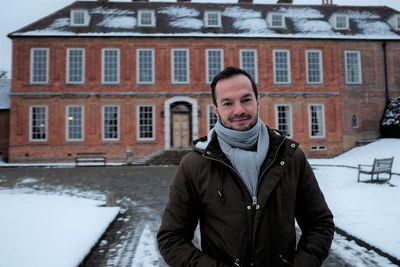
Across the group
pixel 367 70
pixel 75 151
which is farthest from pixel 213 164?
pixel 367 70

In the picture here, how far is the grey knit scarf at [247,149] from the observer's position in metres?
1.99

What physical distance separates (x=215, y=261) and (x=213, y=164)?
0.54 meters

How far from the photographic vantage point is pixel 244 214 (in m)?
1.94

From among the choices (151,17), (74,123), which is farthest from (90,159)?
(151,17)

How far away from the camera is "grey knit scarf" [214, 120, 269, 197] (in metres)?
1.99

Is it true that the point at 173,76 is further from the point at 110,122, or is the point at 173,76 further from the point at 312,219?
the point at 312,219

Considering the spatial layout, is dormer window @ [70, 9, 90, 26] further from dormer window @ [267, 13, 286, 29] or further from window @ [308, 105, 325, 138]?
window @ [308, 105, 325, 138]

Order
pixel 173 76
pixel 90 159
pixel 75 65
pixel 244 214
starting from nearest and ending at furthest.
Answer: pixel 244 214 < pixel 90 159 < pixel 75 65 < pixel 173 76

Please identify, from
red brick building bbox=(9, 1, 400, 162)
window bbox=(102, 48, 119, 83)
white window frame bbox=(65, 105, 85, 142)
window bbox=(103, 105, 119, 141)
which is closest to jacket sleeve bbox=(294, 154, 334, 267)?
red brick building bbox=(9, 1, 400, 162)

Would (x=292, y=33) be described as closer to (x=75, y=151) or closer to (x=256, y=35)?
(x=256, y=35)

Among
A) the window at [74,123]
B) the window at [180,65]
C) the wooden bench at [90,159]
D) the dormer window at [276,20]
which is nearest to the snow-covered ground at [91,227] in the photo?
the wooden bench at [90,159]

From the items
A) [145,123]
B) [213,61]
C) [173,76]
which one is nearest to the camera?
[145,123]

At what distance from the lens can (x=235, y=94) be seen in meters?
2.04

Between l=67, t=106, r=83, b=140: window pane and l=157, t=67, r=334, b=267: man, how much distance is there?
73.1 feet
